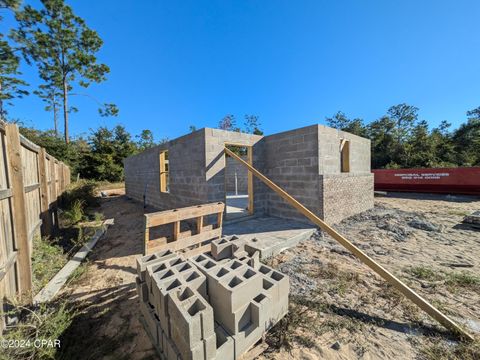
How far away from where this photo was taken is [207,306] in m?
1.50

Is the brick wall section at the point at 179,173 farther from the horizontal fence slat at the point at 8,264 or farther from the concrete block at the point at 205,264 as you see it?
the horizontal fence slat at the point at 8,264

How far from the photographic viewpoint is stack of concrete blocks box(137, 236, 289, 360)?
144 cm

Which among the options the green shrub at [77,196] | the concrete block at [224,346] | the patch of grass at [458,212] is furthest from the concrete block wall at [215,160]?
the patch of grass at [458,212]

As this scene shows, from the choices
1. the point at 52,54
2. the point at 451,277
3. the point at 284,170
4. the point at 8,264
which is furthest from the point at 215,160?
the point at 52,54

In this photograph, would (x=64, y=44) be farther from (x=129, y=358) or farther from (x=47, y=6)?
(x=129, y=358)

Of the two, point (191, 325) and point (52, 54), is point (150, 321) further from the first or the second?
point (52, 54)

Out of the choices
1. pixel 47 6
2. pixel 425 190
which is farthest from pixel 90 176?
pixel 425 190

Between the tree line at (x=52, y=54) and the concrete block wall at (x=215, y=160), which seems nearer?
the concrete block wall at (x=215, y=160)

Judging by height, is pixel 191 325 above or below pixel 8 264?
below

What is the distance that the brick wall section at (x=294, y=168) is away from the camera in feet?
17.2

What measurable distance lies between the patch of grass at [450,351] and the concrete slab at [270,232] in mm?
2246

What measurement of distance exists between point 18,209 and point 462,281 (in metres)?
6.10

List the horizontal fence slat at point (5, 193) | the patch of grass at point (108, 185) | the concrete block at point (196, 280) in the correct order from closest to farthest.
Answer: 1. the concrete block at point (196, 280)
2. the horizontal fence slat at point (5, 193)
3. the patch of grass at point (108, 185)

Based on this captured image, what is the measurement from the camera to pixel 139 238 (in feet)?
16.5
